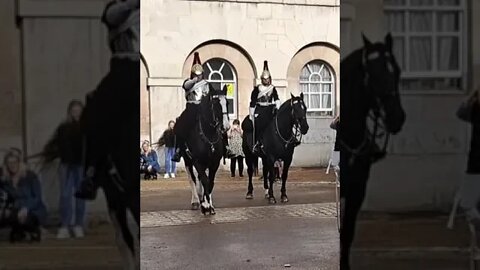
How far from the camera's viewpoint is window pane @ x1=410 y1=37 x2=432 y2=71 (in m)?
5.34

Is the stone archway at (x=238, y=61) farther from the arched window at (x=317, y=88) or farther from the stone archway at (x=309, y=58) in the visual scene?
the arched window at (x=317, y=88)

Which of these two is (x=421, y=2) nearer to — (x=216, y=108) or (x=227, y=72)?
(x=216, y=108)

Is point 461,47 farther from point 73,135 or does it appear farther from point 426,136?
point 73,135

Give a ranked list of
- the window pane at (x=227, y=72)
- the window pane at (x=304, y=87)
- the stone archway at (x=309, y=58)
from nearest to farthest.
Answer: the window pane at (x=227, y=72)
the stone archway at (x=309, y=58)
the window pane at (x=304, y=87)

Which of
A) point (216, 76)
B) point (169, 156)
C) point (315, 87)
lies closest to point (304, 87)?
point (315, 87)

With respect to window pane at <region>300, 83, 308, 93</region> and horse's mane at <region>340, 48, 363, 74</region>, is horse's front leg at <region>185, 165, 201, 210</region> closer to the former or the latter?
horse's mane at <region>340, 48, 363, 74</region>

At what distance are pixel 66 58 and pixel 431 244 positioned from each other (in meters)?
2.89

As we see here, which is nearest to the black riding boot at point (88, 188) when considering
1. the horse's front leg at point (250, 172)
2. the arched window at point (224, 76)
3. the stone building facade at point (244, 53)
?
the horse's front leg at point (250, 172)

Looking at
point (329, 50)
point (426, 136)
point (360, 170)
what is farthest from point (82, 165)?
point (329, 50)

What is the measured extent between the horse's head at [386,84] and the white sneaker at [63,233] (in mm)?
2322

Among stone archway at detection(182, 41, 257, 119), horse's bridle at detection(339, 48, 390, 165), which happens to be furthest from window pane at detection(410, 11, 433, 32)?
stone archway at detection(182, 41, 257, 119)

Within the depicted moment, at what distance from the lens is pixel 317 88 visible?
23375mm

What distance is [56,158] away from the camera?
16.8 ft

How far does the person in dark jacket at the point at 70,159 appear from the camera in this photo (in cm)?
509
